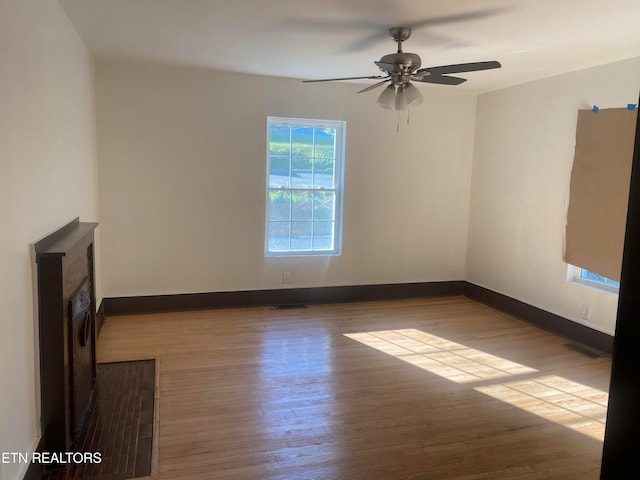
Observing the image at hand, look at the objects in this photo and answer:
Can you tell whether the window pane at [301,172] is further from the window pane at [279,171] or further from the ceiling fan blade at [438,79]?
the ceiling fan blade at [438,79]

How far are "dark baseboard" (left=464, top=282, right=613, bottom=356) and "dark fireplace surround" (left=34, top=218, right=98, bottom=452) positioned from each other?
371 centimetres

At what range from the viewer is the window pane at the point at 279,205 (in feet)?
17.1

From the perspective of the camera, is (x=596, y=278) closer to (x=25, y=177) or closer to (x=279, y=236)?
(x=279, y=236)

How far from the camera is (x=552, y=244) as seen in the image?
4.63 meters

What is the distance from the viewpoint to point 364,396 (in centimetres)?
317

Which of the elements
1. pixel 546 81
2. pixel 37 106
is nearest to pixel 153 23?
pixel 37 106

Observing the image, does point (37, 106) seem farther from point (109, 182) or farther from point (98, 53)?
point (109, 182)

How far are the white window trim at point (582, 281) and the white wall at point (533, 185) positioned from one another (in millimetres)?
56

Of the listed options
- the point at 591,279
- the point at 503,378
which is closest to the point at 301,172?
the point at 503,378

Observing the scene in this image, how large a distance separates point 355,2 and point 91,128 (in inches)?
108

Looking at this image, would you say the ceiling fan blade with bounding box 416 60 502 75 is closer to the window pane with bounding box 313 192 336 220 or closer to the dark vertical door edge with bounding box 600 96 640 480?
Result: the window pane with bounding box 313 192 336 220

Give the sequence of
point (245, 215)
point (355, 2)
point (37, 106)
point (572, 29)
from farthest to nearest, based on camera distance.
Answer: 1. point (245, 215)
2. point (572, 29)
3. point (355, 2)
4. point (37, 106)

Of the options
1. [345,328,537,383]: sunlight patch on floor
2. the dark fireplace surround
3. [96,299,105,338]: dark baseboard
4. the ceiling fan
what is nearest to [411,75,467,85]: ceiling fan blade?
the ceiling fan

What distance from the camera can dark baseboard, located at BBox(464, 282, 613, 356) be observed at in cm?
411
